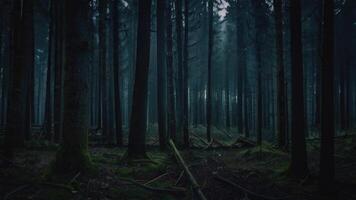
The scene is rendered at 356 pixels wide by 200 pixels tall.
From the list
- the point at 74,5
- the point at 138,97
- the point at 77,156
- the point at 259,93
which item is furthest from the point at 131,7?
the point at 77,156

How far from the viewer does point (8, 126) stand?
8172mm

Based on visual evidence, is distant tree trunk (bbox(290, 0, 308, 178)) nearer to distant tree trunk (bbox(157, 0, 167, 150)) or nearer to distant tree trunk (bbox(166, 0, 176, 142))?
distant tree trunk (bbox(157, 0, 167, 150))

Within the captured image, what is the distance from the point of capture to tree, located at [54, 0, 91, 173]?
765 cm

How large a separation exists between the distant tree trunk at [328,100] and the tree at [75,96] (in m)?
5.94

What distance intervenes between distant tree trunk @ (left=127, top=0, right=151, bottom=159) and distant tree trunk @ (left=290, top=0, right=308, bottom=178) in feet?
17.3

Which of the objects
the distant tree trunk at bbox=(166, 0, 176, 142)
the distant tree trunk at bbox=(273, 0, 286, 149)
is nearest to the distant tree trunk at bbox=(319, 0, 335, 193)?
the distant tree trunk at bbox=(273, 0, 286, 149)

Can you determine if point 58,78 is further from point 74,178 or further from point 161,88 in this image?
point 74,178

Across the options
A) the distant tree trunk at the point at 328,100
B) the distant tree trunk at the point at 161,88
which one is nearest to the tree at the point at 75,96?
the distant tree trunk at the point at 328,100

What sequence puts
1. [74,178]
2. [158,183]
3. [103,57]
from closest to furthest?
[74,178] → [158,183] → [103,57]

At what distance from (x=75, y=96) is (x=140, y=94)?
12.7ft

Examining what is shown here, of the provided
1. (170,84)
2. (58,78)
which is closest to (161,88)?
(170,84)

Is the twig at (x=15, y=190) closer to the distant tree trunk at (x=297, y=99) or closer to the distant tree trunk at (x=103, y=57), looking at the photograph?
the distant tree trunk at (x=297, y=99)

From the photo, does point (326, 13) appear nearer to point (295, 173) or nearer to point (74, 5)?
point (295, 173)

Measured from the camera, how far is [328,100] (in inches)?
285
